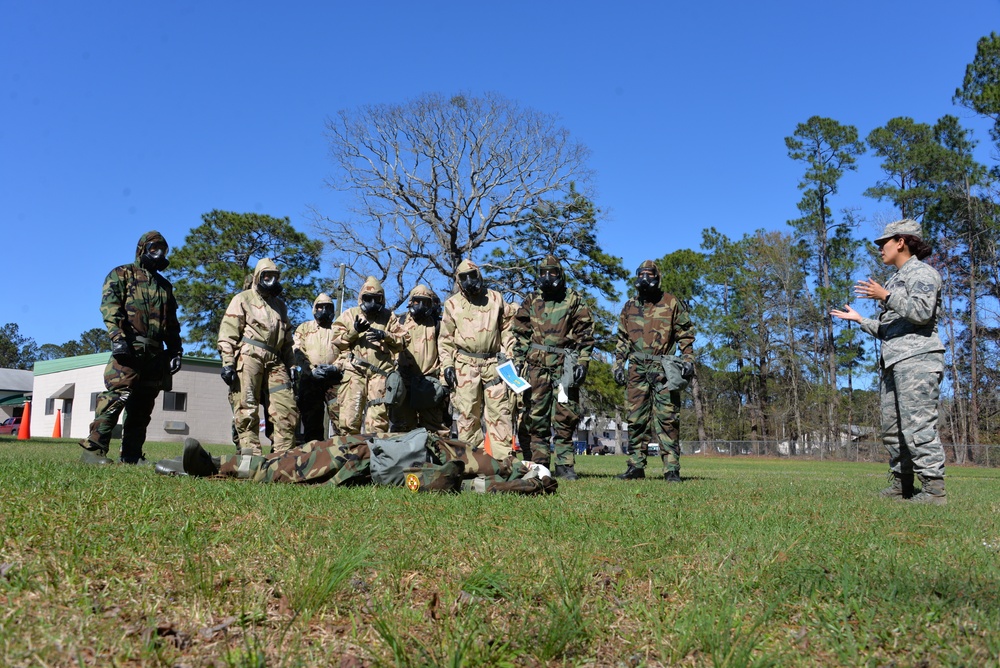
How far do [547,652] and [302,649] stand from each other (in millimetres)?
846

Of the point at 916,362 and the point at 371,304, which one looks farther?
the point at 371,304

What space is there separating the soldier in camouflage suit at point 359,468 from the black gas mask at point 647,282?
14.3ft

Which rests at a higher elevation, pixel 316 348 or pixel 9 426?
pixel 316 348

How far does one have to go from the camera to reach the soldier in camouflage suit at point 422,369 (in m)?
10.5

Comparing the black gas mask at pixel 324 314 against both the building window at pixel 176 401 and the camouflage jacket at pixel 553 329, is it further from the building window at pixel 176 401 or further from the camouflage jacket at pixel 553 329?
the building window at pixel 176 401

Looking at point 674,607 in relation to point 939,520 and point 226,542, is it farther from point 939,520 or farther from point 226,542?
point 939,520

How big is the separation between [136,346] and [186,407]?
123 ft

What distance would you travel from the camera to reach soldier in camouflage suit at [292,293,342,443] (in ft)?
39.5

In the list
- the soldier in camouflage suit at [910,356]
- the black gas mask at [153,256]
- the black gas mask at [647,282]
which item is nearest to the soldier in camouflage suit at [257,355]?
the black gas mask at [153,256]

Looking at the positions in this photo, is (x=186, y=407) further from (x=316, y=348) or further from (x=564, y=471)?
(x=564, y=471)

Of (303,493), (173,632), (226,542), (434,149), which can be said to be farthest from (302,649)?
(434,149)

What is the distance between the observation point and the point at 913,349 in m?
7.09

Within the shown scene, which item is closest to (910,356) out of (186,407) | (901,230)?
(901,230)

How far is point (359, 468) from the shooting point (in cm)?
629
